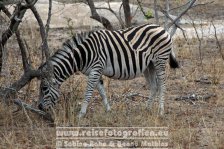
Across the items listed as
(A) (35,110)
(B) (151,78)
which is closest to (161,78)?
(B) (151,78)

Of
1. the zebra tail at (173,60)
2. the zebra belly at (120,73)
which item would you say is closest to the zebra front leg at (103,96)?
the zebra belly at (120,73)

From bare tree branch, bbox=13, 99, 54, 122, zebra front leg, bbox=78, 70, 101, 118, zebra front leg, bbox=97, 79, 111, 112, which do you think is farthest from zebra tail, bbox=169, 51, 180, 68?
bare tree branch, bbox=13, 99, 54, 122

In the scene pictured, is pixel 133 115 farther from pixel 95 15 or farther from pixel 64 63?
pixel 95 15

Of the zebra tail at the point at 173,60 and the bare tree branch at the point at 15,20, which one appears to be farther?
the zebra tail at the point at 173,60

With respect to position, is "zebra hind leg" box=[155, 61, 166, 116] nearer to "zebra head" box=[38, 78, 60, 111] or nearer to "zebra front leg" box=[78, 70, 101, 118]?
"zebra front leg" box=[78, 70, 101, 118]

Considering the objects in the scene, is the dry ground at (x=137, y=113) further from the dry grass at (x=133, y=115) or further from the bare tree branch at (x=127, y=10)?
the bare tree branch at (x=127, y=10)

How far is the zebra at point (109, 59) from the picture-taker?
6246mm

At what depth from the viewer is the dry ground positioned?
5.43 m

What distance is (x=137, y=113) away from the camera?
257 inches

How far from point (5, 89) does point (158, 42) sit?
2.09 meters

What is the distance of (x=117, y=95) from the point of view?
762 cm

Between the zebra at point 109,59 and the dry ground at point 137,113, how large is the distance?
19cm

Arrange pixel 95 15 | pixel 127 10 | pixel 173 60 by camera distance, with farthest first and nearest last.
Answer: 1. pixel 127 10
2. pixel 95 15
3. pixel 173 60

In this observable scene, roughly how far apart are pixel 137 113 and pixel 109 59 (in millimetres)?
776
